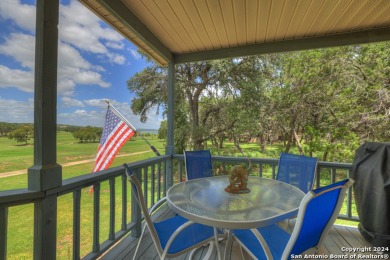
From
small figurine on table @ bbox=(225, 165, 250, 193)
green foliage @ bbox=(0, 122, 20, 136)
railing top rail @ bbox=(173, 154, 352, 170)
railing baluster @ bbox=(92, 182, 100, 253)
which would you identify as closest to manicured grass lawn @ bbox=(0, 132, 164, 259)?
green foliage @ bbox=(0, 122, 20, 136)

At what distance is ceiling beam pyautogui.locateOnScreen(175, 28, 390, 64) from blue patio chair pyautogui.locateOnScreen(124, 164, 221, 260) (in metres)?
2.79

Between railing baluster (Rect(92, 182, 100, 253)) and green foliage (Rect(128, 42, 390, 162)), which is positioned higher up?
green foliage (Rect(128, 42, 390, 162))

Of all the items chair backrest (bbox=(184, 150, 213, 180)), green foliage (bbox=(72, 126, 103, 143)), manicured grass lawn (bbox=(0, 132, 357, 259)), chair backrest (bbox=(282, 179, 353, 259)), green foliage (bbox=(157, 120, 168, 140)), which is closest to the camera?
Answer: chair backrest (bbox=(282, 179, 353, 259))

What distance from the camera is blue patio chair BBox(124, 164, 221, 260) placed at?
4.72 ft

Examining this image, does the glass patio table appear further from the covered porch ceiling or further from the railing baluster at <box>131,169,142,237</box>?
the covered porch ceiling

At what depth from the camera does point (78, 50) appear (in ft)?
31.0

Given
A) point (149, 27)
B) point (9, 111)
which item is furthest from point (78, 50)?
point (149, 27)

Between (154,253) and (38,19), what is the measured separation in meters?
2.44

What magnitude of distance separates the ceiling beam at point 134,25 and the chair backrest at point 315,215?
2486 mm

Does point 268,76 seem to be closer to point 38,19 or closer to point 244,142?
point 244,142

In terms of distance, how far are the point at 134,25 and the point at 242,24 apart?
143 centimetres

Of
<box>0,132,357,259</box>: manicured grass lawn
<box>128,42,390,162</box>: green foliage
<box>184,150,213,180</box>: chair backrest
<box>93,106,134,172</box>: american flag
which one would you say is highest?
<box>128,42,390,162</box>: green foliage

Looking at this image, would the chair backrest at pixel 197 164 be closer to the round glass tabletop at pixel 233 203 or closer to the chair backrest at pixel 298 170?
the round glass tabletop at pixel 233 203

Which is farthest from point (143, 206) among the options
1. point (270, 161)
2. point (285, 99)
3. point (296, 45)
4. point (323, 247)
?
point (285, 99)
